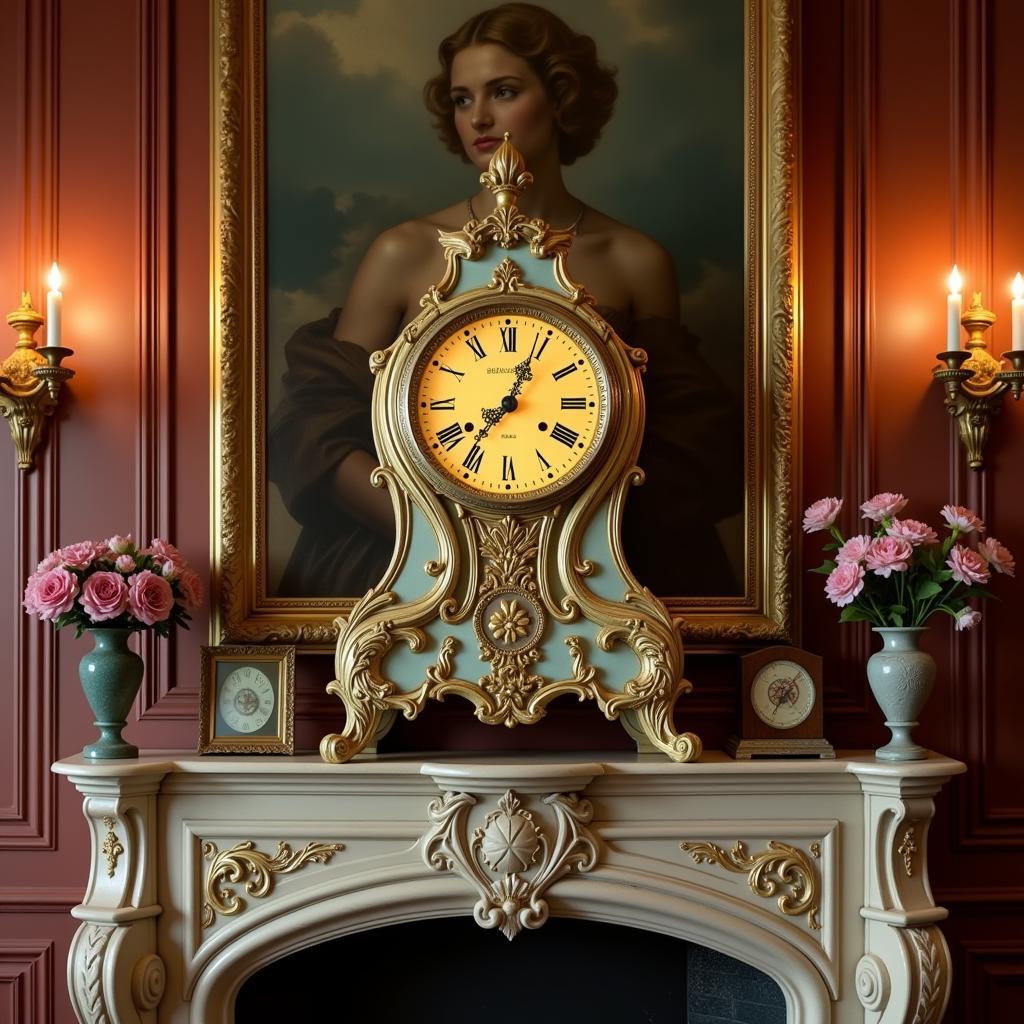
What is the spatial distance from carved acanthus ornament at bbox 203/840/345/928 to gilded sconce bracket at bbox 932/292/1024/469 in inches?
76.5

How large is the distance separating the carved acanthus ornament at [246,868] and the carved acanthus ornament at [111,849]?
202 millimetres

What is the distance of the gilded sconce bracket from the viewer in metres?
3.11

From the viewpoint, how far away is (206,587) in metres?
3.12

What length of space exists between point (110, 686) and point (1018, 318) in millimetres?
2454

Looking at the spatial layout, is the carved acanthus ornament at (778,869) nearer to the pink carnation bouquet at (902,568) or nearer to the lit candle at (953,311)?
the pink carnation bouquet at (902,568)

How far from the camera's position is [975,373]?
3.13 meters

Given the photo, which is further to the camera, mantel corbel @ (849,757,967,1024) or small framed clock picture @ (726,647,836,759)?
small framed clock picture @ (726,647,836,759)

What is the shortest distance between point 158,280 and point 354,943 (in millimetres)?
1863

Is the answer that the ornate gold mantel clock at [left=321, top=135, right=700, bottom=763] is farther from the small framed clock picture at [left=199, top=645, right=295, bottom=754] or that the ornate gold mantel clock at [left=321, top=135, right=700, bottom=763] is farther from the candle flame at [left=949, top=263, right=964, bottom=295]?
the candle flame at [left=949, top=263, right=964, bottom=295]

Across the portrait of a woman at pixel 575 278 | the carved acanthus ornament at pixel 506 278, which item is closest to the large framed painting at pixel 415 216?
the portrait of a woman at pixel 575 278

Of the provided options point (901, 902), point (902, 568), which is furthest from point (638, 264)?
point (901, 902)

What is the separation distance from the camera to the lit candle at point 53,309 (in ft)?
9.93

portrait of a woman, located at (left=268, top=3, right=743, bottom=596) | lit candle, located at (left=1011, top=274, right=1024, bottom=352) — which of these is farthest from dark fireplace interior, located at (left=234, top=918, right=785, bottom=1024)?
lit candle, located at (left=1011, top=274, right=1024, bottom=352)

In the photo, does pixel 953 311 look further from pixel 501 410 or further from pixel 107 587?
pixel 107 587
